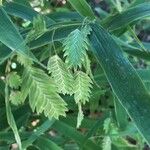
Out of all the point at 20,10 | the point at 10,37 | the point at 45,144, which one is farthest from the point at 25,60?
the point at 45,144

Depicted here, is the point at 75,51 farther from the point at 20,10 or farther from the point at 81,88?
the point at 20,10

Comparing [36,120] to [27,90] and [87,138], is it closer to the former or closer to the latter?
[87,138]

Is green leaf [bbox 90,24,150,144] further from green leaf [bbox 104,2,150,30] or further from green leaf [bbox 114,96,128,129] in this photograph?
green leaf [bbox 114,96,128,129]

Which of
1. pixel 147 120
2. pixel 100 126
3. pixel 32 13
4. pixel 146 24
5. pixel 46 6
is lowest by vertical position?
pixel 147 120

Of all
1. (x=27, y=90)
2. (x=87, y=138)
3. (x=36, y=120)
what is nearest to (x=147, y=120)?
(x=27, y=90)

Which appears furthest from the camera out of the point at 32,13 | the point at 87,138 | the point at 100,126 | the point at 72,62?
the point at 100,126

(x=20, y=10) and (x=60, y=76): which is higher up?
(x=20, y=10)
